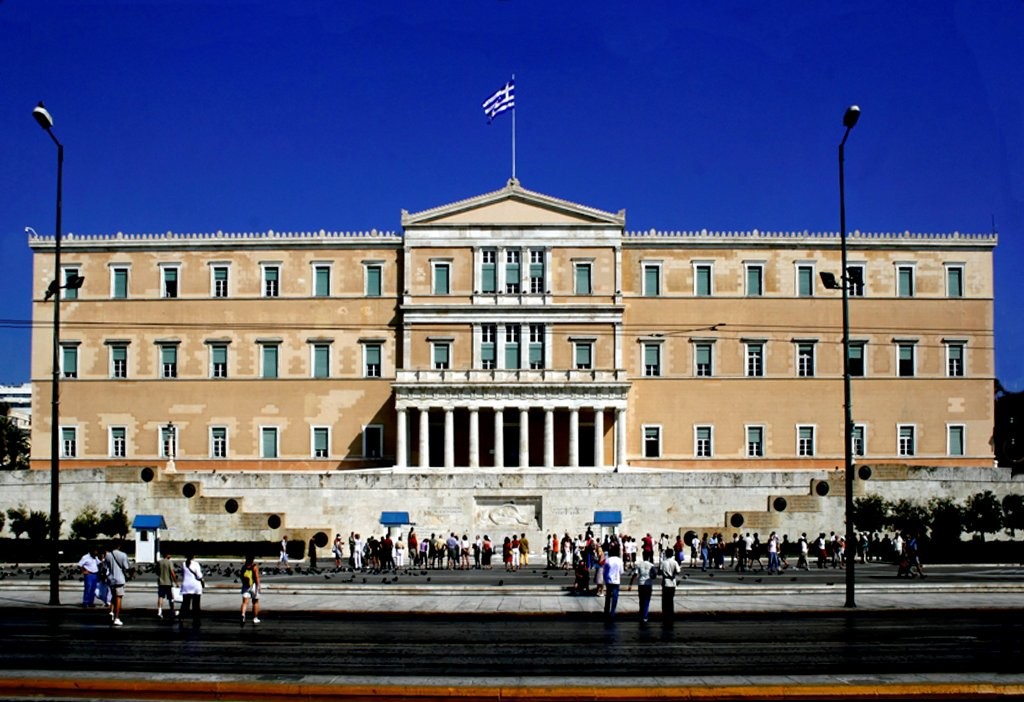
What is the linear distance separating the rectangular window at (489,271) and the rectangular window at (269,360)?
11964 millimetres

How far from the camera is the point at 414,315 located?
66.1 metres

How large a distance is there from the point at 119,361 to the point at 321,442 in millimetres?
12107

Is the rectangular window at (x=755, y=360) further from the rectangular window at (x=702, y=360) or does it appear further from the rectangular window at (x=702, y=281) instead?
the rectangular window at (x=702, y=281)

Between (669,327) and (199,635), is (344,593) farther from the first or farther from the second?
(669,327)

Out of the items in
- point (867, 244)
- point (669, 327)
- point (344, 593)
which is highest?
point (867, 244)

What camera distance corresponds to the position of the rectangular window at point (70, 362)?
67.2 metres

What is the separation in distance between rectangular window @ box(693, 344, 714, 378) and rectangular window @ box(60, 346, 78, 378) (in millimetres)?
34071

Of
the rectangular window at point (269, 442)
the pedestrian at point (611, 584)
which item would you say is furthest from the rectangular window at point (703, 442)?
the pedestrian at point (611, 584)

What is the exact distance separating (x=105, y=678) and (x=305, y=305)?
51.5 m

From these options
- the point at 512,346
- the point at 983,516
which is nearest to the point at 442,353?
the point at 512,346

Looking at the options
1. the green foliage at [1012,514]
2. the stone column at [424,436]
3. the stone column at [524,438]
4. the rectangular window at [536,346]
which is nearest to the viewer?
the green foliage at [1012,514]

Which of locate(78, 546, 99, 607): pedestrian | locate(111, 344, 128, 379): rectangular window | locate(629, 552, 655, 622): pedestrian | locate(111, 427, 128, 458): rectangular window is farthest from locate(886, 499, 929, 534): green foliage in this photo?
locate(111, 344, 128, 379): rectangular window

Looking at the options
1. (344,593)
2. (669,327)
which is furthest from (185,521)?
(669,327)

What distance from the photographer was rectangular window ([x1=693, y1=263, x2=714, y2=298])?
6712cm
